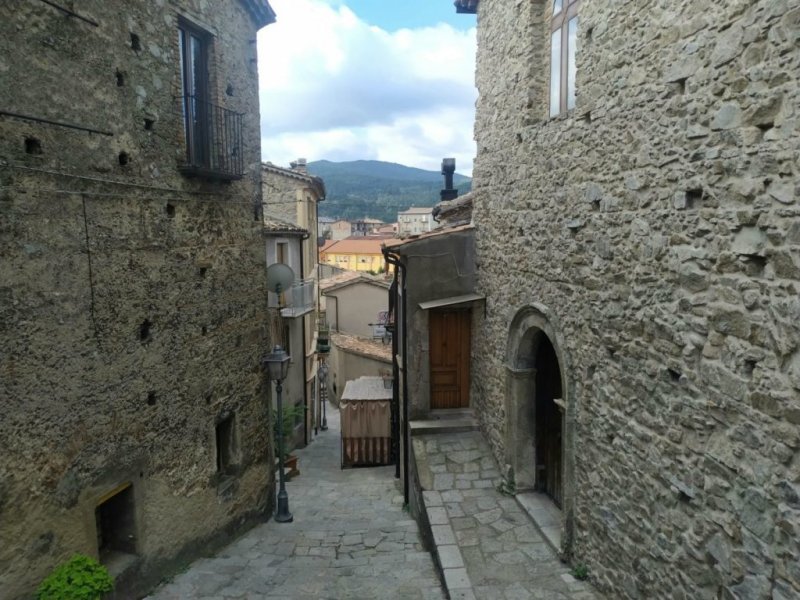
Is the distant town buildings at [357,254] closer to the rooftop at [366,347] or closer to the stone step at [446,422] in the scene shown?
the rooftop at [366,347]

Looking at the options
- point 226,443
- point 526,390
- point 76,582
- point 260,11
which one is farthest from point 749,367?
point 260,11

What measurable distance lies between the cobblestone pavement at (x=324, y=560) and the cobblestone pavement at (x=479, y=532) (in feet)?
1.59

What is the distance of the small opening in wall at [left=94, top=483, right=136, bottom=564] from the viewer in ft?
22.9

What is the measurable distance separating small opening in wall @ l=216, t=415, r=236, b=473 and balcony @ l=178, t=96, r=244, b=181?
365 centimetres

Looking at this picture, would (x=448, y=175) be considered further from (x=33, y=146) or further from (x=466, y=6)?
(x=33, y=146)

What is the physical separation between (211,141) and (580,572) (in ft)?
23.2

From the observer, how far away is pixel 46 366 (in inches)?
224

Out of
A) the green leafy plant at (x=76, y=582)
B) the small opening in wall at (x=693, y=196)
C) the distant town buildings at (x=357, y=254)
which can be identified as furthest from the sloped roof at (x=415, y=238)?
the distant town buildings at (x=357, y=254)

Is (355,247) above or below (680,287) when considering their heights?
above

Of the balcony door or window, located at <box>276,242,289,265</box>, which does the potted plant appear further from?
the balcony door

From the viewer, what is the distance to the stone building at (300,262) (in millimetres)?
16906

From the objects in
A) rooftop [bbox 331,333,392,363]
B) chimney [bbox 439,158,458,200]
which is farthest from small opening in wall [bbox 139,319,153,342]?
rooftop [bbox 331,333,392,363]

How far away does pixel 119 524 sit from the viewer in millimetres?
7051

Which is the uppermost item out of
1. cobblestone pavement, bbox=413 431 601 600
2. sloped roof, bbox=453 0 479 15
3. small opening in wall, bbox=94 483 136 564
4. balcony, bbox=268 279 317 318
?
sloped roof, bbox=453 0 479 15
